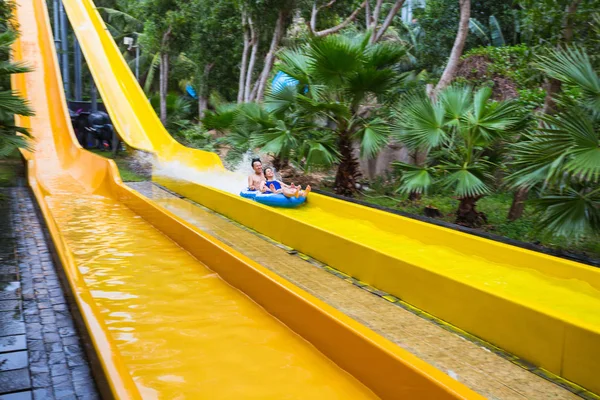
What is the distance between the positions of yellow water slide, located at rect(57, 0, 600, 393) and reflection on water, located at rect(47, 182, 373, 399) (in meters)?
1.21

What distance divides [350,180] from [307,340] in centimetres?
628

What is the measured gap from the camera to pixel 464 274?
5.27 m

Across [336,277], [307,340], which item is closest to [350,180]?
[336,277]

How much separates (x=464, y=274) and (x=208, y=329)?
2543mm

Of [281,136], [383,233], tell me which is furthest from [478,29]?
[383,233]

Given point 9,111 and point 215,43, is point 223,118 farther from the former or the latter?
point 215,43

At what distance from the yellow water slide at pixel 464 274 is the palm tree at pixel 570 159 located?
38 cm

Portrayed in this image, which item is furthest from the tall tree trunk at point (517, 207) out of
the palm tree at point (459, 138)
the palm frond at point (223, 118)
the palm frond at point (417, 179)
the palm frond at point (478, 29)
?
the palm frond at point (478, 29)

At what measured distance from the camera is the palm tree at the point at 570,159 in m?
4.78

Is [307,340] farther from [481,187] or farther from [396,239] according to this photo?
[481,187]

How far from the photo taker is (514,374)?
3.46 m

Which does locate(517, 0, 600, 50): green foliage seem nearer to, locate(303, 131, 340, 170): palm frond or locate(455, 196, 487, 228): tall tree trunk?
locate(455, 196, 487, 228): tall tree trunk

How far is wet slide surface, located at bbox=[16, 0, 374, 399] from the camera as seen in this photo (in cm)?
325

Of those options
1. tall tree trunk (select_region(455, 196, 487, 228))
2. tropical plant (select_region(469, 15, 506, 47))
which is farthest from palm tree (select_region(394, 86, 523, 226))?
tropical plant (select_region(469, 15, 506, 47))
